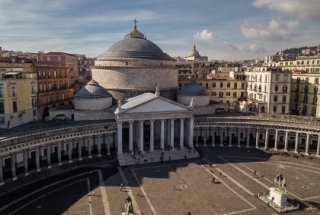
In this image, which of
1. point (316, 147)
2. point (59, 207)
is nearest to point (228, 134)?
point (316, 147)

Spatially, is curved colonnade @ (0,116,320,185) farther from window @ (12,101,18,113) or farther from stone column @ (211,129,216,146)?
window @ (12,101,18,113)

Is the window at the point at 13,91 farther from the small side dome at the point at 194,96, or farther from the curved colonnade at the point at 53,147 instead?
the small side dome at the point at 194,96

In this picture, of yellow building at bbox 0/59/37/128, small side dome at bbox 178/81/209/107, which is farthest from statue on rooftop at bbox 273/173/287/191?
yellow building at bbox 0/59/37/128

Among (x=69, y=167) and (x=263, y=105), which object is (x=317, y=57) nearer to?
(x=263, y=105)

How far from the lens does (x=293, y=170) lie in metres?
51.7

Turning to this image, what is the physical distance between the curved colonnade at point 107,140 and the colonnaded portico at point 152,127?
12.1 ft

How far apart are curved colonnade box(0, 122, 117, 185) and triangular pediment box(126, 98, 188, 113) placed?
19.5 feet

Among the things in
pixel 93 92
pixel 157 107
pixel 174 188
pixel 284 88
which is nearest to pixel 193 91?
pixel 157 107

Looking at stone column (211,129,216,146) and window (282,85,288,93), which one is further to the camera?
window (282,85,288,93)

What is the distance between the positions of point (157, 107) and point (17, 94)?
26180mm

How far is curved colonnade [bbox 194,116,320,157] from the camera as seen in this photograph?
6016cm

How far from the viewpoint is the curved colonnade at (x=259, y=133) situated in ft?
197

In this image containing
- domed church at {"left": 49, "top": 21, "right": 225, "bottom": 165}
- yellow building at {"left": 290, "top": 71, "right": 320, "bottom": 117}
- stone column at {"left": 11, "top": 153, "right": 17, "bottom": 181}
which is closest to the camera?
stone column at {"left": 11, "top": 153, "right": 17, "bottom": 181}

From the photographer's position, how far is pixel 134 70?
70.1 metres
